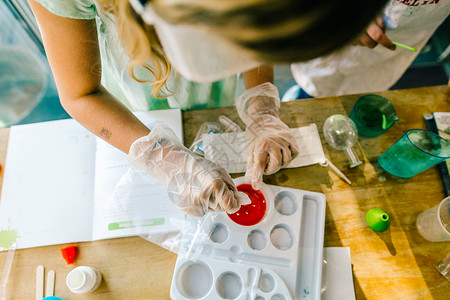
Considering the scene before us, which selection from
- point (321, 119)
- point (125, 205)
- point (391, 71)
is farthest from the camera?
point (391, 71)

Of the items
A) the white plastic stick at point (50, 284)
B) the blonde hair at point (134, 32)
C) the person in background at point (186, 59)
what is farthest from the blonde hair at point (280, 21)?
the white plastic stick at point (50, 284)

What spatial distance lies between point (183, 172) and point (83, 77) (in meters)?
0.40

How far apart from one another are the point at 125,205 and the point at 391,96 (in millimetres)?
1130

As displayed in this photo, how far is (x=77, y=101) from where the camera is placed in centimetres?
83

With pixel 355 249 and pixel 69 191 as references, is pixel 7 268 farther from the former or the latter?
pixel 355 249

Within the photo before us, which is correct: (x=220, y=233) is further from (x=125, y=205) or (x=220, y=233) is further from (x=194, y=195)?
(x=125, y=205)

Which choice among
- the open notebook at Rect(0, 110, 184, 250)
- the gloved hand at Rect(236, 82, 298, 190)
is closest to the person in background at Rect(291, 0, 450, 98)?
the gloved hand at Rect(236, 82, 298, 190)

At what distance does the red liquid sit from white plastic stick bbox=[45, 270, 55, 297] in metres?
0.61

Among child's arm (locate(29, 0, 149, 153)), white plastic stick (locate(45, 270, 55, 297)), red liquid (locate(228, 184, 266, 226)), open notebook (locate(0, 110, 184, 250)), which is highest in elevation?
child's arm (locate(29, 0, 149, 153))

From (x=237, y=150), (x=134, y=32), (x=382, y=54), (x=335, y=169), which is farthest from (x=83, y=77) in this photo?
(x=382, y=54)

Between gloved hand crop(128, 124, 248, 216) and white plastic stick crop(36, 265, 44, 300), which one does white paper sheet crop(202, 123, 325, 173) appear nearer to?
gloved hand crop(128, 124, 248, 216)

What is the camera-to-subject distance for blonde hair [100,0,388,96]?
1.18ft

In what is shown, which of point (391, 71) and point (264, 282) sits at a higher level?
point (391, 71)

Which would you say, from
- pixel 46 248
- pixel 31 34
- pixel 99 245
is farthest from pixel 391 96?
pixel 31 34
